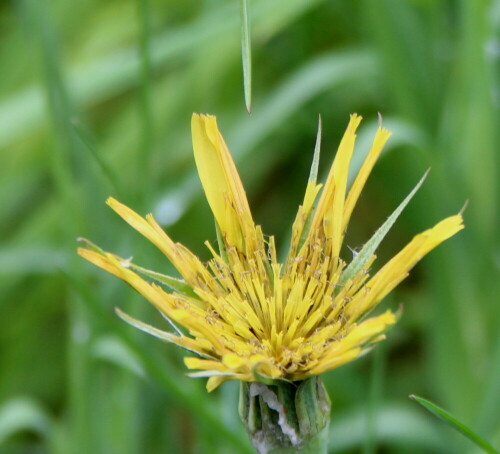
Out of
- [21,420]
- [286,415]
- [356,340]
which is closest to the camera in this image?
[356,340]

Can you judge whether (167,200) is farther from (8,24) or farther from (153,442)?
(8,24)

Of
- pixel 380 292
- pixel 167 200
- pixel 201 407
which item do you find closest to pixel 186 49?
pixel 167 200

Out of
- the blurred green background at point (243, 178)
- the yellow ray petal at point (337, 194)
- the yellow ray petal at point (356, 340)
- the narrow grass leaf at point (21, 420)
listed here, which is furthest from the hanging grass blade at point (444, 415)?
the narrow grass leaf at point (21, 420)

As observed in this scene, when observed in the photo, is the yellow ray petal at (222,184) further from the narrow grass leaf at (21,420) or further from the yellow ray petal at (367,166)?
the narrow grass leaf at (21,420)

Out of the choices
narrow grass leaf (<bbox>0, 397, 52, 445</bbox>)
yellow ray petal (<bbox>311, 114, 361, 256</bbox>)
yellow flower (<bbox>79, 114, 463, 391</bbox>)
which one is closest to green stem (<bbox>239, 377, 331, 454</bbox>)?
yellow flower (<bbox>79, 114, 463, 391</bbox>)

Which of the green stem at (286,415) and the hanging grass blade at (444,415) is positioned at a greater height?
the green stem at (286,415)

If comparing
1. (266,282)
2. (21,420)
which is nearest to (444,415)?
(266,282)

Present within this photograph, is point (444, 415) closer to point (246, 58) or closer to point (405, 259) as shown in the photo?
point (405, 259)
